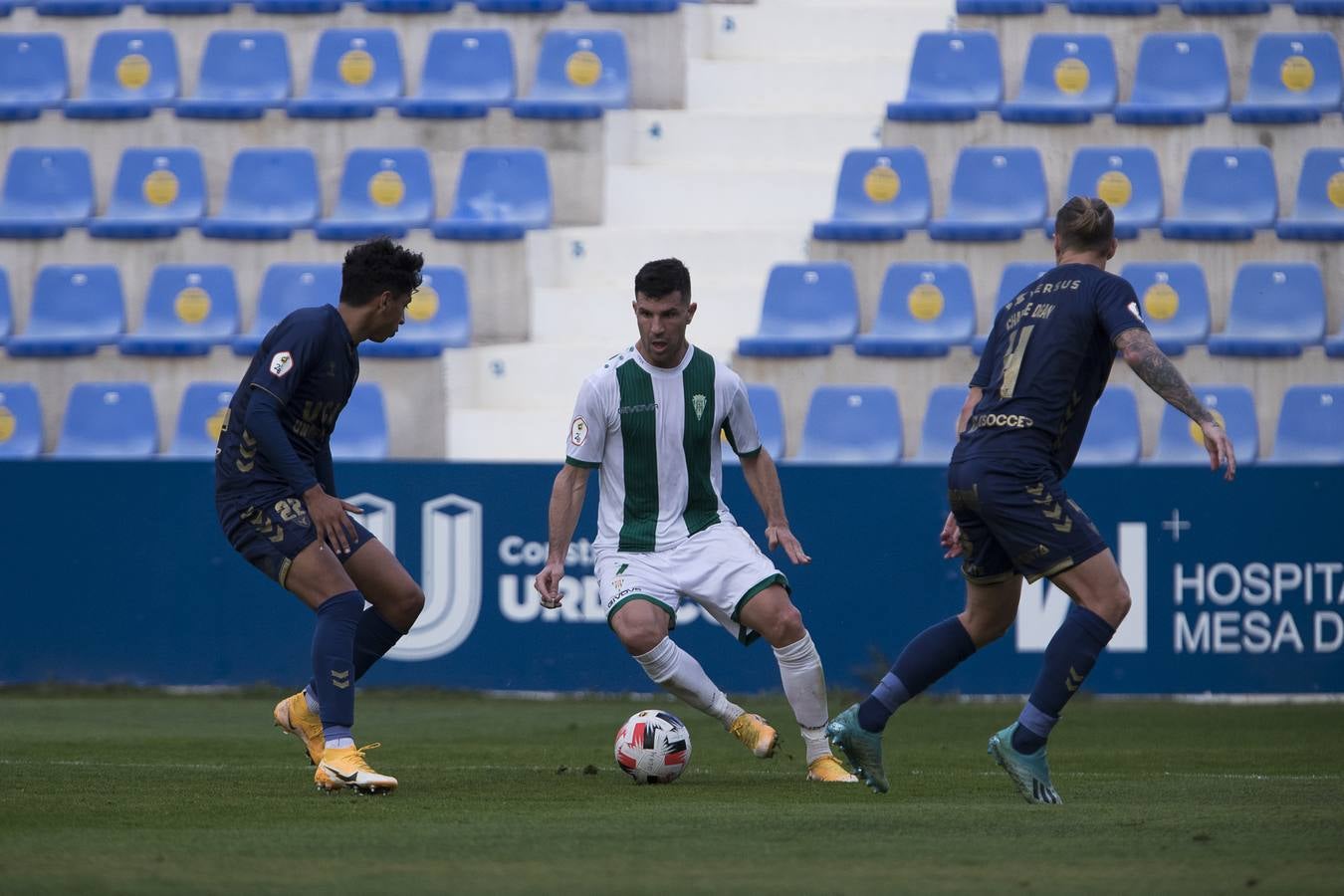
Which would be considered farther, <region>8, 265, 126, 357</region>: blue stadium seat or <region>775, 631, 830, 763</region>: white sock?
<region>8, 265, 126, 357</region>: blue stadium seat

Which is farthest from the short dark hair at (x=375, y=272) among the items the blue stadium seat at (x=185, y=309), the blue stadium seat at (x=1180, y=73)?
the blue stadium seat at (x=1180, y=73)

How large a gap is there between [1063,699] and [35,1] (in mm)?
14033

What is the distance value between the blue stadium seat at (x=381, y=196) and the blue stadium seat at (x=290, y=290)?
0.45 m

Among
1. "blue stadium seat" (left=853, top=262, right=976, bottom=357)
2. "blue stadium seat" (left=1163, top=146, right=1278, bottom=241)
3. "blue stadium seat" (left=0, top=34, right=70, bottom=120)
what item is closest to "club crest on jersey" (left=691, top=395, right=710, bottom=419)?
"blue stadium seat" (left=853, top=262, right=976, bottom=357)

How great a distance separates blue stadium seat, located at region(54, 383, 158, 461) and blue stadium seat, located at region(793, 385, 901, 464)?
489 cm

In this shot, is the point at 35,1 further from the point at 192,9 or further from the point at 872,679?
the point at 872,679

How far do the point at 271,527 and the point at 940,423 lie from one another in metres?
7.04

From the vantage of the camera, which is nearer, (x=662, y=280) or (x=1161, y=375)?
(x=1161, y=375)

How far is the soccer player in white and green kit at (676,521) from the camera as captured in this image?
7.17 meters

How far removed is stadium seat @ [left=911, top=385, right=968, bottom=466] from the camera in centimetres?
1298

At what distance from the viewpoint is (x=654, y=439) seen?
7.32 metres

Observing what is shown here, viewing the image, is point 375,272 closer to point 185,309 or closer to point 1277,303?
point 185,309

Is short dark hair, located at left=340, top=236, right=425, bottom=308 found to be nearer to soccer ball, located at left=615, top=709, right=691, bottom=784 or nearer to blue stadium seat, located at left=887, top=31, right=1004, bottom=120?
soccer ball, located at left=615, top=709, right=691, bottom=784

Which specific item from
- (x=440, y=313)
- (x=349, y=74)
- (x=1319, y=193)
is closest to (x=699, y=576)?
(x=440, y=313)
